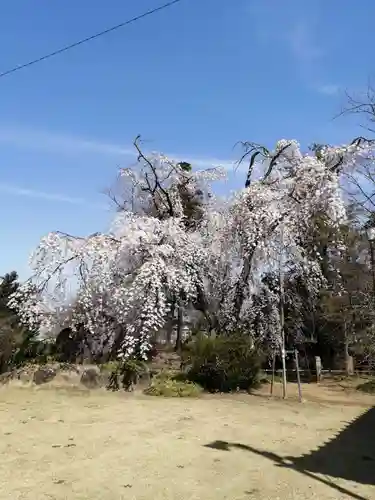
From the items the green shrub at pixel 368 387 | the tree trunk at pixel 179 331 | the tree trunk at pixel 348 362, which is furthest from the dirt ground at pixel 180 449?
the tree trunk at pixel 348 362

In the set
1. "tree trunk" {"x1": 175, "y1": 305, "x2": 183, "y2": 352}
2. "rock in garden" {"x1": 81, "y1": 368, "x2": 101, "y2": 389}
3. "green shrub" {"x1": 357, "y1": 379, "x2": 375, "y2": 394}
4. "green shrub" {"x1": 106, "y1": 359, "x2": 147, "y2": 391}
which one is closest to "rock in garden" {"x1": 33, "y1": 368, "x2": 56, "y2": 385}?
"rock in garden" {"x1": 81, "y1": 368, "x2": 101, "y2": 389}

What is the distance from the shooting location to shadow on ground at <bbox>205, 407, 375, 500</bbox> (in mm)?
5523

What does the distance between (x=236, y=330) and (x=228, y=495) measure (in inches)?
379

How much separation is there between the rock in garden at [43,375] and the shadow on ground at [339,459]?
20.2 feet

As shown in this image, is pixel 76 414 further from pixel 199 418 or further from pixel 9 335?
pixel 9 335

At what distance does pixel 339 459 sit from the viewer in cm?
629

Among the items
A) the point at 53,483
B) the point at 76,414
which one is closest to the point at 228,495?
the point at 53,483

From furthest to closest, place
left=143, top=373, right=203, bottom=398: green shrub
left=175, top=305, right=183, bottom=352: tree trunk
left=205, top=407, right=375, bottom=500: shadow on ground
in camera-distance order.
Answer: left=175, top=305, right=183, bottom=352: tree trunk
left=143, top=373, right=203, bottom=398: green shrub
left=205, top=407, right=375, bottom=500: shadow on ground

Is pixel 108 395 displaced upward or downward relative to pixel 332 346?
downward

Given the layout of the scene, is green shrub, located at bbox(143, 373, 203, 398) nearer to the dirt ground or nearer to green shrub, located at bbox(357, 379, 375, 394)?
the dirt ground

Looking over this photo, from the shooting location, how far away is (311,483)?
5.18m

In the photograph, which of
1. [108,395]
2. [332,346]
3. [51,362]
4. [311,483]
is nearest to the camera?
[311,483]

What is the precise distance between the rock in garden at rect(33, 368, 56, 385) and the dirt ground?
807mm

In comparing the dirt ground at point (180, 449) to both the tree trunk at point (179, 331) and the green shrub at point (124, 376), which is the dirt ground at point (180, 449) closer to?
the green shrub at point (124, 376)
